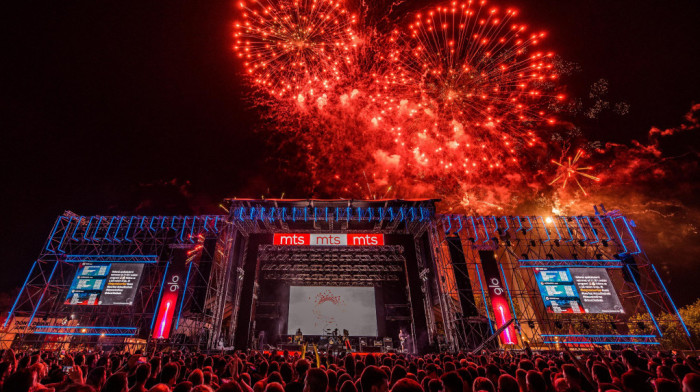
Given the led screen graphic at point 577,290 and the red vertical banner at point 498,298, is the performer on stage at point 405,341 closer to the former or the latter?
the red vertical banner at point 498,298

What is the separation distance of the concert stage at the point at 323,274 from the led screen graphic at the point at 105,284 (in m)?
0.07

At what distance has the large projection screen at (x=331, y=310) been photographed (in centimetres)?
2161

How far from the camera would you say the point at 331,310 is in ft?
72.3

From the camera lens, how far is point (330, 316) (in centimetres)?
2188

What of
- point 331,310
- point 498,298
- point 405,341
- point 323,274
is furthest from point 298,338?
point 498,298

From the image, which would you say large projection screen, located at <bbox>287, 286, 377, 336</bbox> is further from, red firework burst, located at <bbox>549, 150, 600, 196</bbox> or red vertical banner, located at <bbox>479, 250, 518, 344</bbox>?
red firework burst, located at <bbox>549, 150, 600, 196</bbox>

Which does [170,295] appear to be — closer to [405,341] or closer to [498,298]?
[405,341]

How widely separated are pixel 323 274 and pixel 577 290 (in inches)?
654

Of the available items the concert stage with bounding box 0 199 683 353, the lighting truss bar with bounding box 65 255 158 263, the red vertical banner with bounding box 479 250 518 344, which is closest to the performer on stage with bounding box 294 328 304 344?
the concert stage with bounding box 0 199 683 353

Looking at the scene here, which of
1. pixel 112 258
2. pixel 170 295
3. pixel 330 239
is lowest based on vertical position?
pixel 170 295

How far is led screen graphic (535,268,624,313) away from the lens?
17.4 meters

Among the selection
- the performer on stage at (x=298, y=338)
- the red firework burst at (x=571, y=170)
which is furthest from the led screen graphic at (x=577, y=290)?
the performer on stage at (x=298, y=338)

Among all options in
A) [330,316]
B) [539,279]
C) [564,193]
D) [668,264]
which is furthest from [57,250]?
[668,264]

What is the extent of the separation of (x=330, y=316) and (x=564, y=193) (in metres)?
20.2
